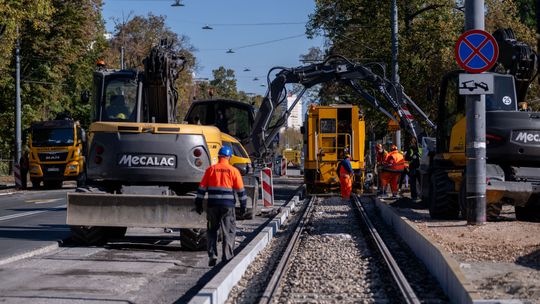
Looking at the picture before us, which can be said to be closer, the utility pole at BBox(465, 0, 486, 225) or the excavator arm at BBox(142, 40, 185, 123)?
the utility pole at BBox(465, 0, 486, 225)

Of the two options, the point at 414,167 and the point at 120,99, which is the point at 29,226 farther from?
the point at 414,167

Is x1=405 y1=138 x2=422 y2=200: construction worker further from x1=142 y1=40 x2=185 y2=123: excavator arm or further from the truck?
the truck

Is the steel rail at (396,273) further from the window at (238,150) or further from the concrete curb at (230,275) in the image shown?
the window at (238,150)

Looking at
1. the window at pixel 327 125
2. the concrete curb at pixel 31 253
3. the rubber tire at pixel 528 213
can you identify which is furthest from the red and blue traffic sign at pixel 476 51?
the window at pixel 327 125

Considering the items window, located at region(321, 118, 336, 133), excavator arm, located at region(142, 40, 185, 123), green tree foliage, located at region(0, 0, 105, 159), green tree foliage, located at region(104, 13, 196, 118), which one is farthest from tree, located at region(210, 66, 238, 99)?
excavator arm, located at region(142, 40, 185, 123)

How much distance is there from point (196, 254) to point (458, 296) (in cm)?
610

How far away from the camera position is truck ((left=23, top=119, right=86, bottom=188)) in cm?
3866

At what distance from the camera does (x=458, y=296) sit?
909cm

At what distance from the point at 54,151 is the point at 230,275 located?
2946 centimetres

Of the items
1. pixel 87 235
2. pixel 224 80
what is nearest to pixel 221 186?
pixel 87 235

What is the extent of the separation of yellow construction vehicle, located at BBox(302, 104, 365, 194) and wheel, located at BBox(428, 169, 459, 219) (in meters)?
11.6

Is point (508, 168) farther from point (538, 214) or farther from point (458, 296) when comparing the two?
point (458, 296)

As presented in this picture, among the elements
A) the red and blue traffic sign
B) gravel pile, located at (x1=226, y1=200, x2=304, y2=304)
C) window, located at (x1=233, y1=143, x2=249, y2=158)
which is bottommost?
gravel pile, located at (x1=226, y1=200, x2=304, y2=304)

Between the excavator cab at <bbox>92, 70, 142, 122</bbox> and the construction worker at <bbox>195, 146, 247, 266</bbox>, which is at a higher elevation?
the excavator cab at <bbox>92, 70, 142, 122</bbox>
